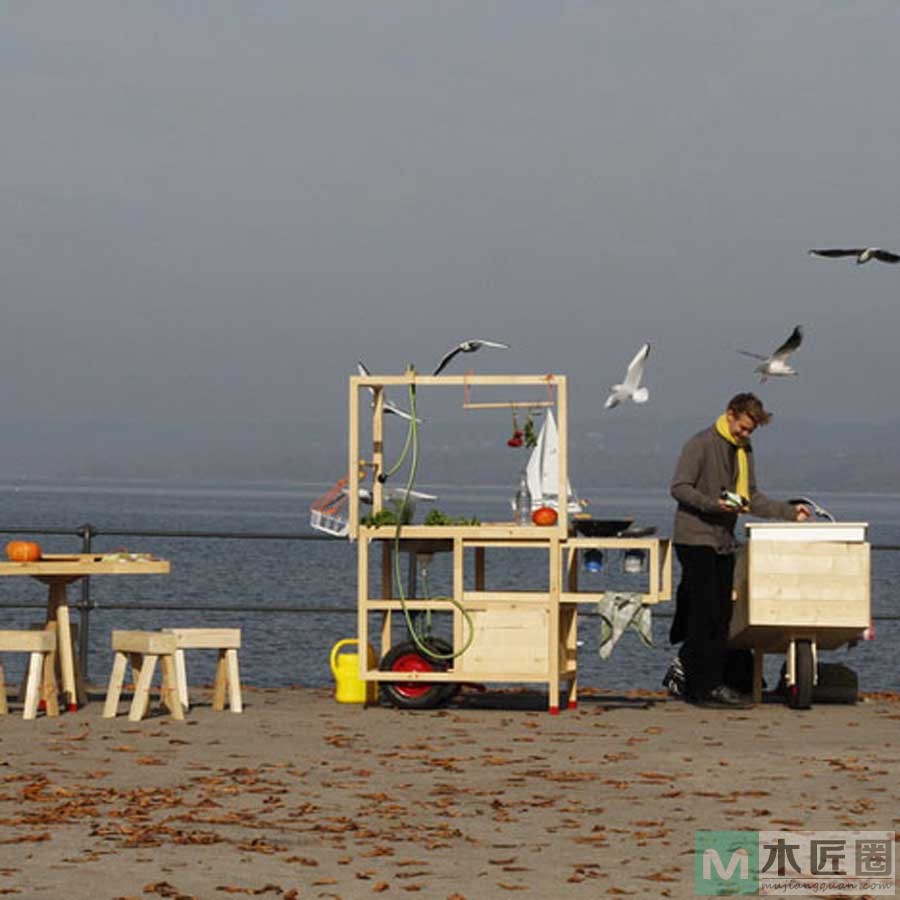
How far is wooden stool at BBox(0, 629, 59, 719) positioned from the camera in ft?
40.4

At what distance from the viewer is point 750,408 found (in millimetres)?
13148

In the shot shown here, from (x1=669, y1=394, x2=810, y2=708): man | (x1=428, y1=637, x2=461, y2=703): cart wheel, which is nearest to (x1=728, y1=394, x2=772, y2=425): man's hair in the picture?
(x1=669, y1=394, x2=810, y2=708): man

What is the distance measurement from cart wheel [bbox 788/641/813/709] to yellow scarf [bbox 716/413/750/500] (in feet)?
3.01

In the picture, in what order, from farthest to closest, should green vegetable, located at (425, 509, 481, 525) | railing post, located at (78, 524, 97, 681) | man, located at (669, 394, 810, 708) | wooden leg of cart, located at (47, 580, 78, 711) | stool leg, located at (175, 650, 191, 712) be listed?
1. railing post, located at (78, 524, 97, 681)
2. green vegetable, located at (425, 509, 481, 525)
3. man, located at (669, 394, 810, 708)
4. wooden leg of cart, located at (47, 580, 78, 711)
5. stool leg, located at (175, 650, 191, 712)

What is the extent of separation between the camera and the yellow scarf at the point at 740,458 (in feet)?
43.9

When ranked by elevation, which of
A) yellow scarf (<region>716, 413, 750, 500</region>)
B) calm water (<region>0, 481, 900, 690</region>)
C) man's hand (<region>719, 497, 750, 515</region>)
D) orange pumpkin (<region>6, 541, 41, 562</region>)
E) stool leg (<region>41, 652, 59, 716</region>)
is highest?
yellow scarf (<region>716, 413, 750, 500</region>)

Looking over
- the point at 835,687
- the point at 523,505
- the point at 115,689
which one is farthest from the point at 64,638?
the point at 835,687

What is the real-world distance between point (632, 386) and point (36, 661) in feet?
13.0

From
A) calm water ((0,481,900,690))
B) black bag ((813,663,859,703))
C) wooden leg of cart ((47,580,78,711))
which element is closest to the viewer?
wooden leg of cart ((47,580,78,711))

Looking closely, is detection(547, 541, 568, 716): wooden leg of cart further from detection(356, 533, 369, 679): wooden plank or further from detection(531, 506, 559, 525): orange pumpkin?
detection(356, 533, 369, 679): wooden plank

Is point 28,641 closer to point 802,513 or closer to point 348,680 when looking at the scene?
point 348,680

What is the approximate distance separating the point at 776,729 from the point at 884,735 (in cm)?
→ 56

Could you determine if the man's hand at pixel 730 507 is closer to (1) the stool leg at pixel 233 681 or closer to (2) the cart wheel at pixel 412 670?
(2) the cart wheel at pixel 412 670

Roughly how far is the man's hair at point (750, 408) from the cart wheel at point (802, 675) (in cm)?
130
